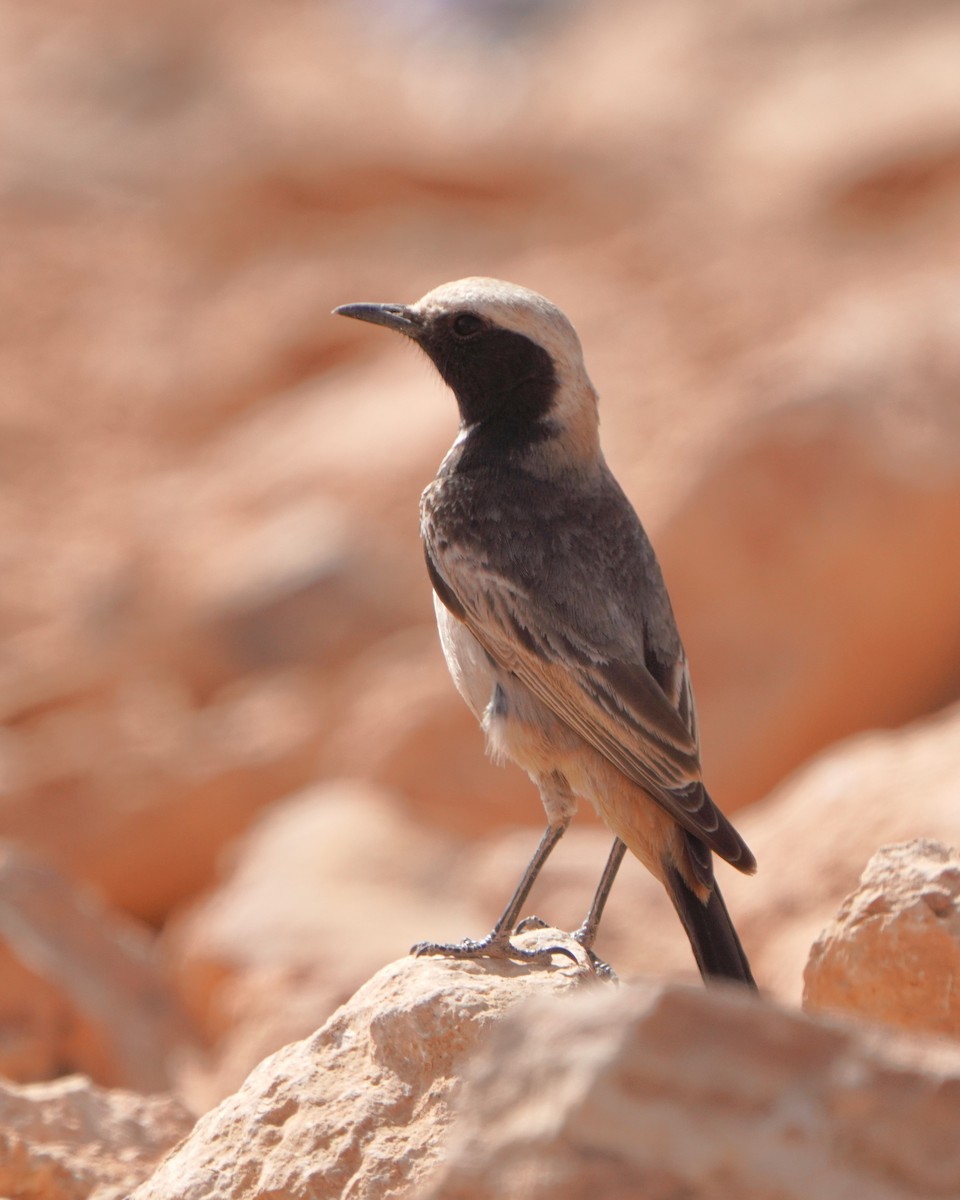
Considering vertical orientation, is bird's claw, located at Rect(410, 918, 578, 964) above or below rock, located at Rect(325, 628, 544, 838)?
below

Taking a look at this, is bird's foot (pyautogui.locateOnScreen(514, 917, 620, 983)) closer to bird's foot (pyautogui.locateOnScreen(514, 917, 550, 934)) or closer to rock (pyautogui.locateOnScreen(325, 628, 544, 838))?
bird's foot (pyautogui.locateOnScreen(514, 917, 550, 934))

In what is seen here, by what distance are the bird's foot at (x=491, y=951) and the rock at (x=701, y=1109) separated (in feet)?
7.43

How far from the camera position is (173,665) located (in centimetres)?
1302

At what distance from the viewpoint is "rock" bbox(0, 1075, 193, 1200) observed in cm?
492

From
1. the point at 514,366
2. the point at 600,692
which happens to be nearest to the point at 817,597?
the point at 514,366

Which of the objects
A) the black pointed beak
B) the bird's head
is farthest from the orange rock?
the black pointed beak

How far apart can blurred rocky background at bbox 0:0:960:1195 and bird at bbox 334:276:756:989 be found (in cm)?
62

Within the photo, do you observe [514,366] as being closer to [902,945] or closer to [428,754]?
[902,945]

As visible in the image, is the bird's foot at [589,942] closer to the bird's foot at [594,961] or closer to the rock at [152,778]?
the bird's foot at [594,961]

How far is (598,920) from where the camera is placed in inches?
216

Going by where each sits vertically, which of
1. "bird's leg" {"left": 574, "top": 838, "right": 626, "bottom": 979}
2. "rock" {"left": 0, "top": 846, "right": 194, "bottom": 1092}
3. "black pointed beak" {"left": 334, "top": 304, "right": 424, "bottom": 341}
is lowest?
"bird's leg" {"left": 574, "top": 838, "right": 626, "bottom": 979}

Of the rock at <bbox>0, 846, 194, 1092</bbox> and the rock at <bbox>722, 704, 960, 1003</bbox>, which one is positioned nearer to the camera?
the rock at <bbox>0, 846, 194, 1092</bbox>

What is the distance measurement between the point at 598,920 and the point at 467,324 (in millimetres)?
2244

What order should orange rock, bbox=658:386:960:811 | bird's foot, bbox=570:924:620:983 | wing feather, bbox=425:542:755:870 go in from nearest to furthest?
bird's foot, bbox=570:924:620:983, wing feather, bbox=425:542:755:870, orange rock, bbox=658:386:960:811
